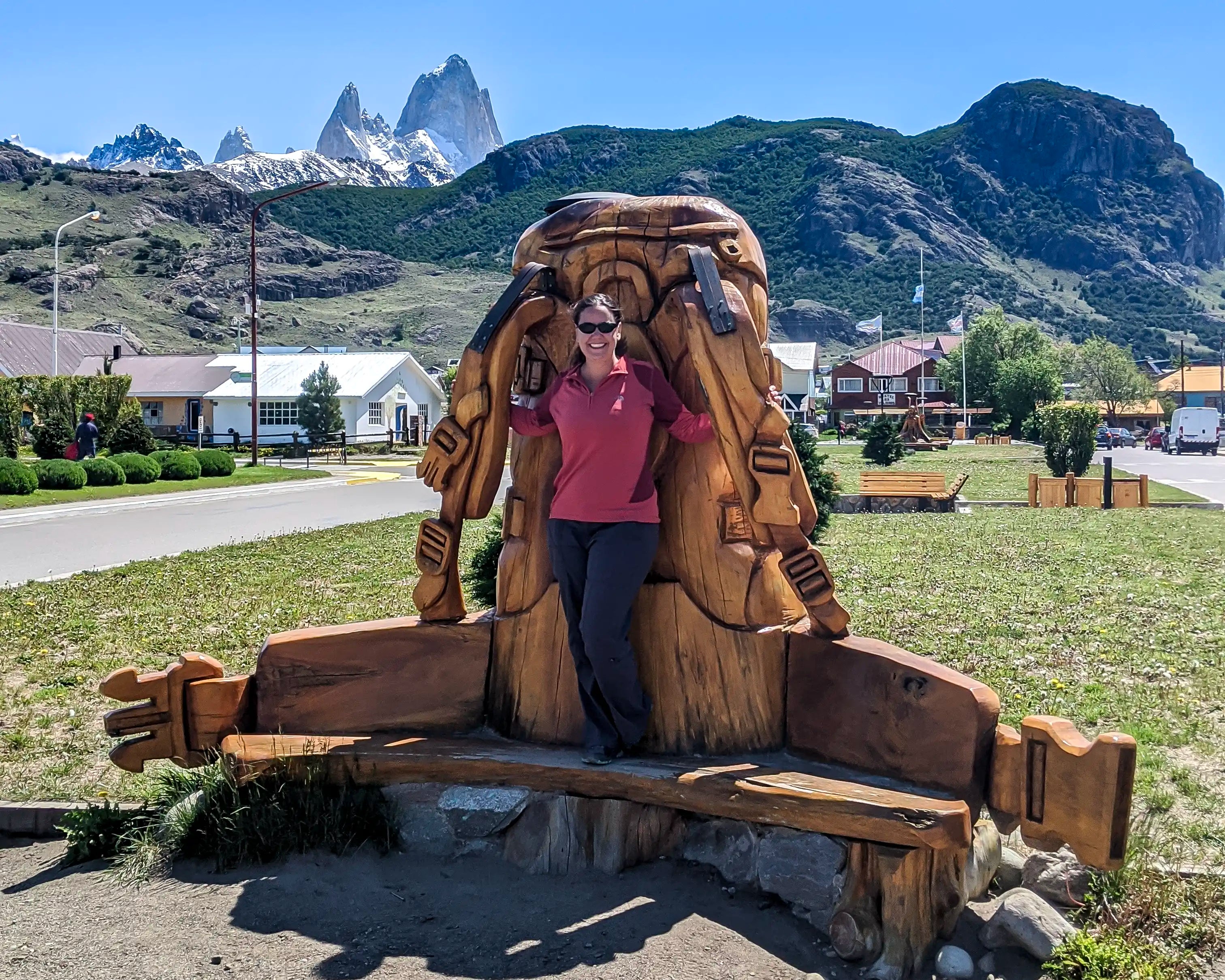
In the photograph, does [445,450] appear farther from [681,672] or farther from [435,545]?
[681,672]

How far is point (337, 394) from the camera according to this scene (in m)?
43.4

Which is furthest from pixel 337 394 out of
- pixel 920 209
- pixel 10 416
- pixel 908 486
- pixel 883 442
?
pixel 920 209

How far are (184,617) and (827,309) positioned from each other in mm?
124446

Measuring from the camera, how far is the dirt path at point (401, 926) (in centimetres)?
292

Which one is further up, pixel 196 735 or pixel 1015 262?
pixel 1015 262

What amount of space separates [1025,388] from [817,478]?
166 ft

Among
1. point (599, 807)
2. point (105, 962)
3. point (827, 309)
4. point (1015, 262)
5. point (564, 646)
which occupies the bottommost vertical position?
point (105, 962)

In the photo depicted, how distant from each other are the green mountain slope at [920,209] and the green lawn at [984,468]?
83715 millimetres

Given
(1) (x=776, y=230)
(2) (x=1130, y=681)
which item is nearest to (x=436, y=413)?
(2) (x=1130, y=681)

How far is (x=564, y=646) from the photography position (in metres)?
3.81

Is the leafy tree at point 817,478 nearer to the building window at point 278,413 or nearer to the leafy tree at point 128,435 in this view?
the leafy tree at point 128,435

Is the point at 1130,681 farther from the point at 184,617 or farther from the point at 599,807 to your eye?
the point at 184,617

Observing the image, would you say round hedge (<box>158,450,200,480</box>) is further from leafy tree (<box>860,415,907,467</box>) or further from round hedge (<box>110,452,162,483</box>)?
leafy tree (<box>860,415,907,467</box>)

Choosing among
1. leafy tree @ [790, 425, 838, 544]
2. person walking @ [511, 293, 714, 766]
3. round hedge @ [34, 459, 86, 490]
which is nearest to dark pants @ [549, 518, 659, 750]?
person walking @ [511, 293, 714, 766]
